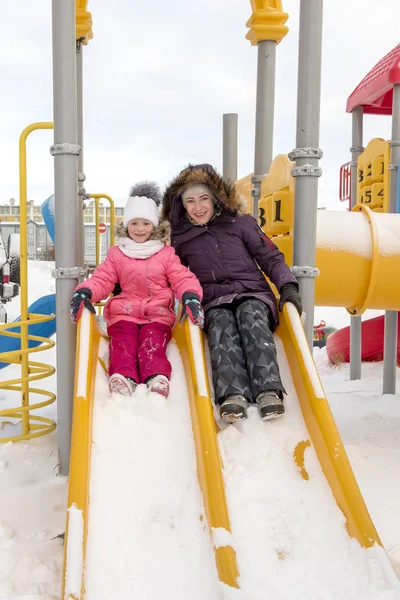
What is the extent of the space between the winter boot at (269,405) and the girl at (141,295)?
450 millimetres

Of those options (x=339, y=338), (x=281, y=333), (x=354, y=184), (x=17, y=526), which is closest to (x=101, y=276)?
(x=281, y=333)

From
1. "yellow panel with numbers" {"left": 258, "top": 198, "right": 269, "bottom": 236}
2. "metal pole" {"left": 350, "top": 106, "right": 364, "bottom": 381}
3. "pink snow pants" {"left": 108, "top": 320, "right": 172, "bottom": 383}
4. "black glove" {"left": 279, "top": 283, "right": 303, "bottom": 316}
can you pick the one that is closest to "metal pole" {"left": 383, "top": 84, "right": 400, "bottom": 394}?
"metal pole" {"left": 350, "top": 106, "right": 364, "bottom": 381}

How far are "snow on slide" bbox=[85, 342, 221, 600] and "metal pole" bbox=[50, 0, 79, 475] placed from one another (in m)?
0.52

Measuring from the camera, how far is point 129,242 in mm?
3145

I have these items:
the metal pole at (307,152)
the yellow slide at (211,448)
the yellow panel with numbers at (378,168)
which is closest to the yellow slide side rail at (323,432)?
the yellow slide at (211,448)

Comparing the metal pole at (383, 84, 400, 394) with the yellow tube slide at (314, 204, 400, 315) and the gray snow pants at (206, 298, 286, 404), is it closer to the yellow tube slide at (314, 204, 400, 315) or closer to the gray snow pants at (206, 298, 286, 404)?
the yellow tube slide at (314, 204, 400, 315)

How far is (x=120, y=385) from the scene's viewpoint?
2594 millimetres

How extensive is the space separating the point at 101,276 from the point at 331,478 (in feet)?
5.15

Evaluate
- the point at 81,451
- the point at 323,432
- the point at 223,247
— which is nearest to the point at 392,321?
the point at 223,247

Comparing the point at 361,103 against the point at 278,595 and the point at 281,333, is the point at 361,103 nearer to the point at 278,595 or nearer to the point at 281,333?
the point at 281,333

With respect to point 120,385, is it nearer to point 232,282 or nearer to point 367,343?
point 232,282

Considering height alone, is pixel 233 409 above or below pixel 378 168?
below

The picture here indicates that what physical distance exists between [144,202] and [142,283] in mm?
493

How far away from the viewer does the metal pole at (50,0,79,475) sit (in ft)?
9.76
